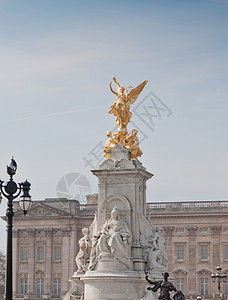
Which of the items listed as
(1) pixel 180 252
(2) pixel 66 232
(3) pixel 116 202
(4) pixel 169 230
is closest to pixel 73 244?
(2) pixel 66 232

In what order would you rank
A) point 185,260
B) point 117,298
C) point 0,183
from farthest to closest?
point 185,260 → point 117,298 → point 0,183

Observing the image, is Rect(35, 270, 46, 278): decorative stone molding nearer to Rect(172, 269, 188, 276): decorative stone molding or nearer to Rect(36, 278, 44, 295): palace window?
Rect(36, 278, 44, 295): palace window

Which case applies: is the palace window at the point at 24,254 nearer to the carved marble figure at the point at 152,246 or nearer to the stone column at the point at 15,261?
the stone column at the point at 15,261

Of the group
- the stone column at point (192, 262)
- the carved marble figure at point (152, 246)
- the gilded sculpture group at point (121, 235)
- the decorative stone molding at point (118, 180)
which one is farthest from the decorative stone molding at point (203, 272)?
the decorative stone molding at point (118, 180)

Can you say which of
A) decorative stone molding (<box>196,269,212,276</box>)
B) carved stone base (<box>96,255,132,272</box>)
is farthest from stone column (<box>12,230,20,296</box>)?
carved stone base (<box>96,255,132,272</box>)

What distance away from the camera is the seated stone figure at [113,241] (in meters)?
42.8

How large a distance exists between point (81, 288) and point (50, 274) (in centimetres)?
7156

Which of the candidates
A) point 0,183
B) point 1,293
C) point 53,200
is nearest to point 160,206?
point 53,200

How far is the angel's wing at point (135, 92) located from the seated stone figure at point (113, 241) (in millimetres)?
5752

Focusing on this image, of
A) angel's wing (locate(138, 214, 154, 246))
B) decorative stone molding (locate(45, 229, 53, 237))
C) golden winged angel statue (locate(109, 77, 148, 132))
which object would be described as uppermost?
golden winged angel statue (locate(109, 77, 148, 132))

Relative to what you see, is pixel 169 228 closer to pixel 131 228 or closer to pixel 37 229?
pixel 37 229

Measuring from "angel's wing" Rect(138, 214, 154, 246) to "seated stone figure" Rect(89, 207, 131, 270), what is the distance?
0.86 meters

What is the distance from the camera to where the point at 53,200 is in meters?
119

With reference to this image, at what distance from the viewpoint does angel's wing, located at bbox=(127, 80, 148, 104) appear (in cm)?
4608
